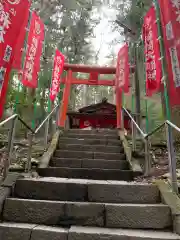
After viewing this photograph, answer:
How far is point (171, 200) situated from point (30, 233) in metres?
2.01

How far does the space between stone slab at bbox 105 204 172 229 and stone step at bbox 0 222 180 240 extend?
0.42ft

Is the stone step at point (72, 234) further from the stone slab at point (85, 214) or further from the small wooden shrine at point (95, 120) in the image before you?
the small wooden shrine at point (95, 120)

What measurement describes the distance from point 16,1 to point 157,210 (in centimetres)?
432

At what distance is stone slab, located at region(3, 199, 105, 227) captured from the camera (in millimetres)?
3002

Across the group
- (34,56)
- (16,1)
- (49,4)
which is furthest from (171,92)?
(49,4)

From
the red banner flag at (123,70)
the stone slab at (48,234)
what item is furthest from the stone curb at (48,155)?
the red banner flag at (123,70)

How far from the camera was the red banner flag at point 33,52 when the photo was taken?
534 centimetres

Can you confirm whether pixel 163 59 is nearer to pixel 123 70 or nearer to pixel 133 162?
pixel 133 162

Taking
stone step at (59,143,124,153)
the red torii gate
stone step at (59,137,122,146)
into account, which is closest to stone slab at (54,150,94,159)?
stone step at (59,143,124,153)

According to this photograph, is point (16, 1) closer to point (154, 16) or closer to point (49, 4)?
point (154, 16)

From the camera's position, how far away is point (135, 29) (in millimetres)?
11086

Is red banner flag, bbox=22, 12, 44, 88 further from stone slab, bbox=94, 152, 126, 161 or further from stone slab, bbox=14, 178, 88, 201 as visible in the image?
stone slab, bbox=14, 178, 88, 201

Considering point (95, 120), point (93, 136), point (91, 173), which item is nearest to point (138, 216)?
point (91, 173)

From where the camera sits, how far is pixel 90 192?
11.5 feet
